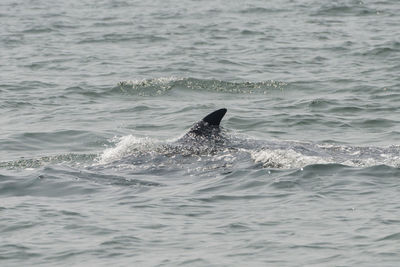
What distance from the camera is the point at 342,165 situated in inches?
535

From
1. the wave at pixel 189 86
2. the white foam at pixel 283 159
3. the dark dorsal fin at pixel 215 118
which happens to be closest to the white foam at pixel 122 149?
the dark dorsal fin at pixel 215 118

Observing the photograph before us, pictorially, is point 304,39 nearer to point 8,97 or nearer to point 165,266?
point 8,97

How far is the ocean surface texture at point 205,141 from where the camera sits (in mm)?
10461

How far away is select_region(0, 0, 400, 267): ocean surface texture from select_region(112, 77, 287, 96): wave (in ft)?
0.22

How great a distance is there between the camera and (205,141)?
14977 mm

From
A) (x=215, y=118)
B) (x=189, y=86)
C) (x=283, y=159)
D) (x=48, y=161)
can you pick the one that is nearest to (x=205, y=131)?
(x=215, y=118)

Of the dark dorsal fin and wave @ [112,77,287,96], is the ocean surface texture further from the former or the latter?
the dark dorsal fin

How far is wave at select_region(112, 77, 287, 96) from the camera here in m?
22.2

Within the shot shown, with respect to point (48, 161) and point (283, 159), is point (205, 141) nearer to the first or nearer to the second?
point (283, 159)

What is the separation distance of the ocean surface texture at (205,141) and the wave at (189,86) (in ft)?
0.22

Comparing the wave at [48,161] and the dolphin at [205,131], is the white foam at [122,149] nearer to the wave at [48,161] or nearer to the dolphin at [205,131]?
the wave at [48,161]

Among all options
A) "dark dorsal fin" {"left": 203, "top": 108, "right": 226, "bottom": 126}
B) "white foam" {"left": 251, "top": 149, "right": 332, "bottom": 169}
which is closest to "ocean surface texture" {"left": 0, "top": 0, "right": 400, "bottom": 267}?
"white foam" {"left": 251, "top": 149, "right": 332, "bottom": 169}

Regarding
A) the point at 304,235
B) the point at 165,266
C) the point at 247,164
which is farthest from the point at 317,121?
the point at 165,266

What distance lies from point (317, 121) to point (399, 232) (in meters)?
8.50
